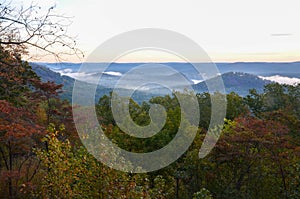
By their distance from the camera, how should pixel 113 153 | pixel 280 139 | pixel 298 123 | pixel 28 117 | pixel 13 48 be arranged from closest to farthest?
1. pixel 13 48
2. pixel 113 153
3. pixel 28 117
4. pixel 280 139
5. pixel 298 123

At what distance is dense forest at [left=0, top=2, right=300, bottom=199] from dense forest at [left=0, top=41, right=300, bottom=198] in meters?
0.02

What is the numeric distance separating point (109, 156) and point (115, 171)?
32 centimetres

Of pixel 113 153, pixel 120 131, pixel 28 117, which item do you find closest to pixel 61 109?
pixel 120 131

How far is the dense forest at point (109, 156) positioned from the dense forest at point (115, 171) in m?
0.02

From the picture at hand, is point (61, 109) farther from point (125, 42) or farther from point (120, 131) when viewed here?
point (125, 42)

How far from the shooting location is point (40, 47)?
4.40 metres

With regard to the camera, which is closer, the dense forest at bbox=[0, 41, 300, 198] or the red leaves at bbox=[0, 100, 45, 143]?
the dense forest at bbox=[0, 41, 300, 198]

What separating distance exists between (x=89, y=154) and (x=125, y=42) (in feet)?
7.89

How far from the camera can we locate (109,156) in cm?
675

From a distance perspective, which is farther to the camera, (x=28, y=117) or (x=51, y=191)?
(x=28, y=117)

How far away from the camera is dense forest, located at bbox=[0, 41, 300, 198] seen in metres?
6.60

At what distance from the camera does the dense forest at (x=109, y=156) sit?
6.49 metres

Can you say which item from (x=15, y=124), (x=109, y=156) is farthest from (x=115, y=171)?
(x=15, y=124)

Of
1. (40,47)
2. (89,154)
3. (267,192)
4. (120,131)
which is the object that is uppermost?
(40,47)
